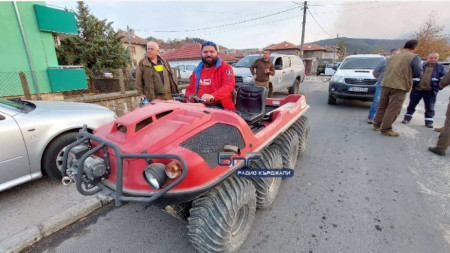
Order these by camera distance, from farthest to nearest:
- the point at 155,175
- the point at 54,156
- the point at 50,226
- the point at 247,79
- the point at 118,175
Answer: the point at 247,79, the point at 54,156, the point at 50,226, the point at 118,175, the point at 155,175

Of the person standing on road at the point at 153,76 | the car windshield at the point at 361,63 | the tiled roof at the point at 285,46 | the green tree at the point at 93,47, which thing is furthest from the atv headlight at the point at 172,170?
the tiled roof at the point at 285,46

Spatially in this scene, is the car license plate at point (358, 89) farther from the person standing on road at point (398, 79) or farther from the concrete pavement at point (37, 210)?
the concrete pavement at point (37, 210)

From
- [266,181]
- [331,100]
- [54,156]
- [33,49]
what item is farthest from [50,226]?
[33,49]

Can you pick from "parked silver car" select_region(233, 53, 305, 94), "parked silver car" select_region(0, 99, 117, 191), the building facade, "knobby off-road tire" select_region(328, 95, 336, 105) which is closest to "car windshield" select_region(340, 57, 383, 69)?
"knobby off-road tire" select_region(328, 95, 336, 105)

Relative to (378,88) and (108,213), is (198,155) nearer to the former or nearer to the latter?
(108,213)

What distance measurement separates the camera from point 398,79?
454 centimetres

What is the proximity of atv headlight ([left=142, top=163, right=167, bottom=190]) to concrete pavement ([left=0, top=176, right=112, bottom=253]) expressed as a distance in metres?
1.64

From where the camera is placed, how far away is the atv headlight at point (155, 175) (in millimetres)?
1303

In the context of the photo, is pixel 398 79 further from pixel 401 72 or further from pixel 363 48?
pixel 363 48

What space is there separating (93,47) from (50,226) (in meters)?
15.3

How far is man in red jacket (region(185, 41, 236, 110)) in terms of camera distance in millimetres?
2944

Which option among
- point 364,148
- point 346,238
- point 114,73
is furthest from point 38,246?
point 114,73

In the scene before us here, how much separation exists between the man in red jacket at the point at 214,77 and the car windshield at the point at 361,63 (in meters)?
6.93

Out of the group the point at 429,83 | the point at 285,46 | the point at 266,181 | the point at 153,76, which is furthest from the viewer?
the point at 285,46
